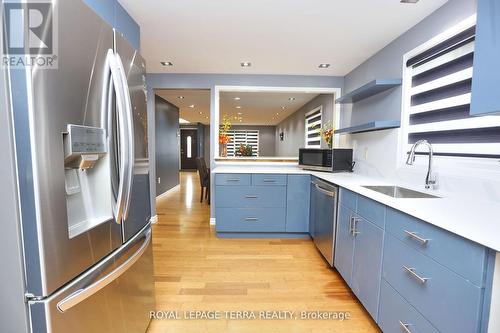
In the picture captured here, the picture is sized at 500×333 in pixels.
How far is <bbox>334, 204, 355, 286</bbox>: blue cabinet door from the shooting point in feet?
6.26

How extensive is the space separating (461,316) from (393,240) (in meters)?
0.47

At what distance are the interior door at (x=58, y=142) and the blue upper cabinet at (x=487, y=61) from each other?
67.8 inches

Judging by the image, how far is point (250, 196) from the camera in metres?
2.98

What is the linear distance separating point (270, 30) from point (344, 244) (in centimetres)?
204

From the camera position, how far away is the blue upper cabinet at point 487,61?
3.35 ft

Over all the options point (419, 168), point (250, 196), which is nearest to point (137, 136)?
point (250, 196)

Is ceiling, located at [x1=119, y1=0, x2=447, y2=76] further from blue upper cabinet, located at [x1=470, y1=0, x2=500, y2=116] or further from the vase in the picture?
the vase

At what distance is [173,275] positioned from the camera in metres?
2.18

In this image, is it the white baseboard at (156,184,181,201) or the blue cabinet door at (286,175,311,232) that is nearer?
the blue cabinet door at (286,175,311,232)

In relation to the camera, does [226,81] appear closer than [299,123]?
Yes

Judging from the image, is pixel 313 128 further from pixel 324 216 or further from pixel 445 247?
pixel 445 247

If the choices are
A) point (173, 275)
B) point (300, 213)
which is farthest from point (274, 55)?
point (173, 275)

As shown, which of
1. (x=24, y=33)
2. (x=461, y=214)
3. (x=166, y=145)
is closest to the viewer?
(x=24, y=33)

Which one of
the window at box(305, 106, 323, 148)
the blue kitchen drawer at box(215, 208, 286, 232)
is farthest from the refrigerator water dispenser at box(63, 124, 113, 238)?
the window at box(305, 106, 323, 148)
